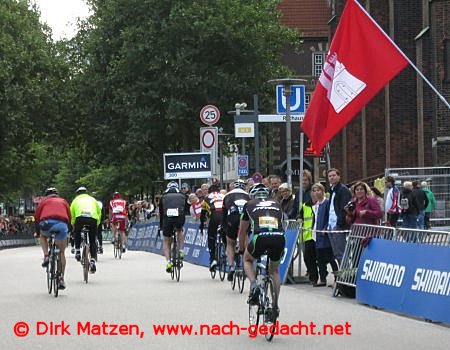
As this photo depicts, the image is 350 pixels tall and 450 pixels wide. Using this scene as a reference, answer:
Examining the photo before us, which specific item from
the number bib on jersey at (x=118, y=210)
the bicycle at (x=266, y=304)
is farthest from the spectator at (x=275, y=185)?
the number bib on jersey at (x=118, y=210)

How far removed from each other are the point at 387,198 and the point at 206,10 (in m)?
30.9

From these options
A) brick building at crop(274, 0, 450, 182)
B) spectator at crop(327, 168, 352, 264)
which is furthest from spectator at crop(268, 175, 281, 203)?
brick building at crop(274, 0, 450, 182)

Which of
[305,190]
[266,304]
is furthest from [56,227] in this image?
[266,304]

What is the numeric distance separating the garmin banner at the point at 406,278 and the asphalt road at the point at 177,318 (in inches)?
7.1

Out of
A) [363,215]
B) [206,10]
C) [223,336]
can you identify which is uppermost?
[206,10]

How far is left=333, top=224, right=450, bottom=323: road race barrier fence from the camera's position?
13.8 metres

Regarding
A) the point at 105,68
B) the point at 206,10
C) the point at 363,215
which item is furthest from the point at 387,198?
the point at 105,68

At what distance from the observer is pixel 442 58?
130 feet

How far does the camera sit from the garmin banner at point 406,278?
13.7 metres

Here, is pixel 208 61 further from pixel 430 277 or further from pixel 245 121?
pixel 430 277

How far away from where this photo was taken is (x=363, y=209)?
18266 millimetres

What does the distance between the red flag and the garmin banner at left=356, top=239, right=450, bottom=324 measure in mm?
2093

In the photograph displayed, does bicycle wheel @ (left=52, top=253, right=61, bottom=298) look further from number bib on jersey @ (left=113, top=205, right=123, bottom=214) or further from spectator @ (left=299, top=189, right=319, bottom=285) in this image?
number bib on jersey @ (left=113, top=205, right=123, bottom=214)

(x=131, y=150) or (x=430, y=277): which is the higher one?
(x=131, y=150)
